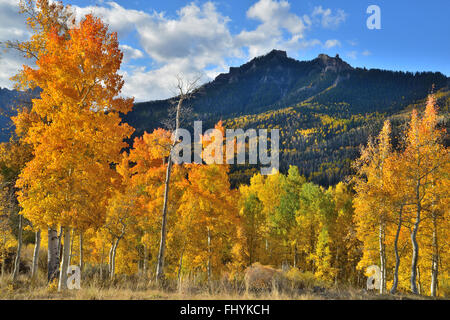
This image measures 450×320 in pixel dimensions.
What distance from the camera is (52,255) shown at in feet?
45.8

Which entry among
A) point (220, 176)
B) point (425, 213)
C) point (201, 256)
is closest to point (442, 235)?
point (425, 213)

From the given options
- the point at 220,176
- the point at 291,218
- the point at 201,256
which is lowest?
the point at 201,256

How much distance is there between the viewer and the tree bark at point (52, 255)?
45.0 ft

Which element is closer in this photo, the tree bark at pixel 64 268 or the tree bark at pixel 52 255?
the tree bark at pixel 64 268

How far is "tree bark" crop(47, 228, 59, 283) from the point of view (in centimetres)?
1372

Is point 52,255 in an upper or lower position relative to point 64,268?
lower

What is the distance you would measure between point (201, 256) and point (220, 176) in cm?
833

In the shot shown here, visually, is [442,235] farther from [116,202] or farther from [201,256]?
[116,202]

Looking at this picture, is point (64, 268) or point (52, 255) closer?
point (64, 268)

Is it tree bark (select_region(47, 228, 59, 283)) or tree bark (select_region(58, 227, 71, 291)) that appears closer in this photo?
tree bark (select_region(58, 227, 71, 291))

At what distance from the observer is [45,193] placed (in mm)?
11148
